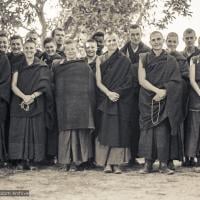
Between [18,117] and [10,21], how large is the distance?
4.17 meters

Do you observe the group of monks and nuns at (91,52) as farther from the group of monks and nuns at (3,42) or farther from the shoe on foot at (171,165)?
the shoe on foot at (171,165)

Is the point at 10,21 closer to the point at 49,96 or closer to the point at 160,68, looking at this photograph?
the point at 49,96

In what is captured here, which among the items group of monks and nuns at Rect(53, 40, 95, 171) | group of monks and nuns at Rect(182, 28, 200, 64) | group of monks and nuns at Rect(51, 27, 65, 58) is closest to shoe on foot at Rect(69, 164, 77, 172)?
group of monks and nuns at Rect(53, 40, 95, 171)

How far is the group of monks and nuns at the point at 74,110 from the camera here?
354 inches

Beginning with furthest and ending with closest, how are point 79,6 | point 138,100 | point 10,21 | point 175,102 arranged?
point 79,6
point 10,21
point 138,100
point 175,102

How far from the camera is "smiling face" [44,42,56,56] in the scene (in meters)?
9.98

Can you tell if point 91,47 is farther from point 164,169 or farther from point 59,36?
point 164,169

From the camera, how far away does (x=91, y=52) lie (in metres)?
9.15

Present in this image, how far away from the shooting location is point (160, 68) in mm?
8773

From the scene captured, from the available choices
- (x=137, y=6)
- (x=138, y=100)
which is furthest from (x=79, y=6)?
(x=138, y=100)

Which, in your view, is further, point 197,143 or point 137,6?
point 137,6

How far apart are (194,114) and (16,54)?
296cm

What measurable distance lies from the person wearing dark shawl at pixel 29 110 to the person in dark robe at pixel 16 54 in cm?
7

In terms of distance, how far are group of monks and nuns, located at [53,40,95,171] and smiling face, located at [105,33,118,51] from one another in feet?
1.55
